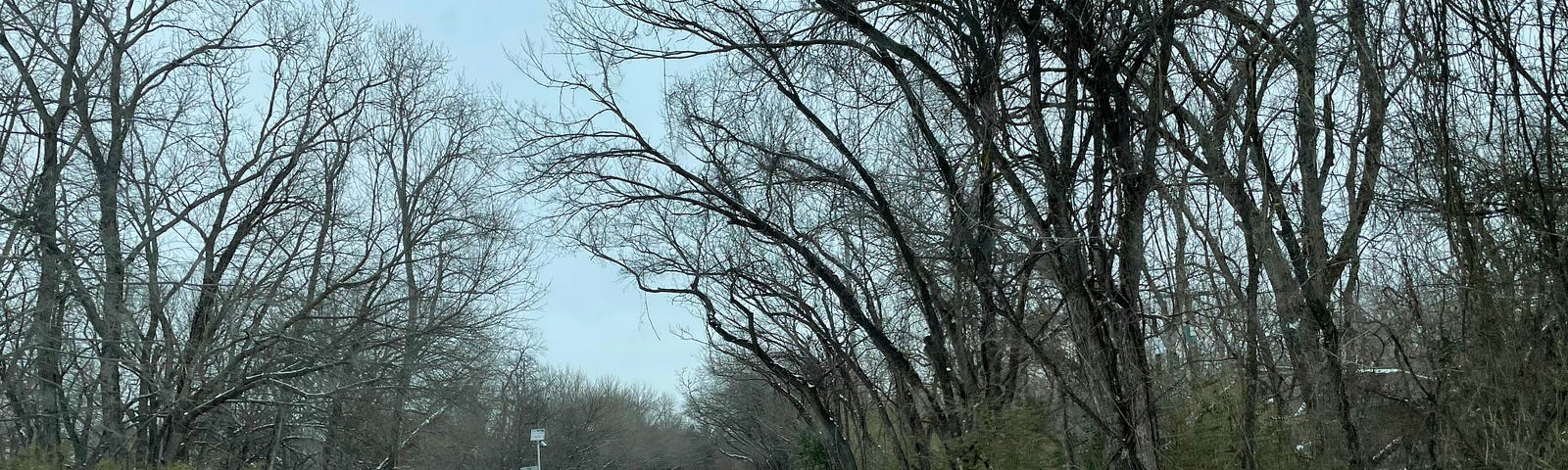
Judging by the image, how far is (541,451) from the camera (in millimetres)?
62906

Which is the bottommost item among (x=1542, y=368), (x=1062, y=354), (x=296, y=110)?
(x=1542, y=368)

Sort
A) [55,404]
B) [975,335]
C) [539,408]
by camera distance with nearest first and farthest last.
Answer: [975,335], [55,404], [539,408]

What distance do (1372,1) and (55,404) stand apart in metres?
20.3

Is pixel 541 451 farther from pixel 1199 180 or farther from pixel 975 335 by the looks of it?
pixel 1199 180

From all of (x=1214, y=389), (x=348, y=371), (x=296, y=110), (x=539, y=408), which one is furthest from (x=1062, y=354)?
(x=539, y=408)

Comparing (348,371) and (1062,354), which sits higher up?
(348,371)

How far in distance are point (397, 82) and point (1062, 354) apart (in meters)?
18.4

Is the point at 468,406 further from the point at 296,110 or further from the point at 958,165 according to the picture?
the point at 958,165

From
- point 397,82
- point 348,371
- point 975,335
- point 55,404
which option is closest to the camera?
point 975,335

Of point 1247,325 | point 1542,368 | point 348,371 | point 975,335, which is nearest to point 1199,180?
point 1247,325

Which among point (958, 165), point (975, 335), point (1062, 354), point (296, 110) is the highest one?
point (296, 110)

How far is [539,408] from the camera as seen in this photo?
204 feet

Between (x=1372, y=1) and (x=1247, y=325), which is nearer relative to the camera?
(x=1372, y=1)

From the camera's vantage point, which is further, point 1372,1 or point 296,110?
point 296,110
